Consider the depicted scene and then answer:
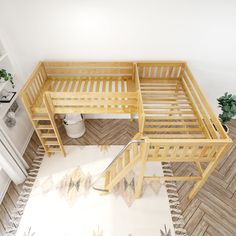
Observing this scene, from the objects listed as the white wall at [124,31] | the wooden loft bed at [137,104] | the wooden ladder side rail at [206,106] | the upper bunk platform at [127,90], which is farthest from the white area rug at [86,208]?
the white wall at [124,31]

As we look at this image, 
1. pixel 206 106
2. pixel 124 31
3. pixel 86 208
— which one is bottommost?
pixel 86 208

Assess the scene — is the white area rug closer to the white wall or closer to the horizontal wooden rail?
the horizontal wooden rail

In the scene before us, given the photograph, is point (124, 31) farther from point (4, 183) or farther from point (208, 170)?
point (4, 183)

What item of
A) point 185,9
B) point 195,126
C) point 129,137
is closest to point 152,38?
point 185,9

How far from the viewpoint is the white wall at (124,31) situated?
2.22m

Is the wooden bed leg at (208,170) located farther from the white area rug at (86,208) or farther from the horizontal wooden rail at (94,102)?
the horizontal wooden rail at (94,102)

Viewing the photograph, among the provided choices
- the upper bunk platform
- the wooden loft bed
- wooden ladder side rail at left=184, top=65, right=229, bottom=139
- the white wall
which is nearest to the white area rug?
the wooden loft bed

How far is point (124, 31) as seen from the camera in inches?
95.1

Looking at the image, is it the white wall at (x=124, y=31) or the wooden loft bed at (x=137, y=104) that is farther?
the white wall at (x=124, y=31)

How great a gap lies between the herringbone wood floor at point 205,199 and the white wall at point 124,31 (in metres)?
1.24

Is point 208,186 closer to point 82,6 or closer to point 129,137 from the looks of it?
point 129,137

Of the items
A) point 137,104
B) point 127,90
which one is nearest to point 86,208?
point 137,104

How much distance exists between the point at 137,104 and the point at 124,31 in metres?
0.98

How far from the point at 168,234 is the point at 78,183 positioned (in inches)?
47.5
